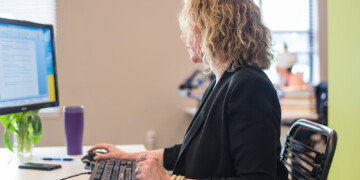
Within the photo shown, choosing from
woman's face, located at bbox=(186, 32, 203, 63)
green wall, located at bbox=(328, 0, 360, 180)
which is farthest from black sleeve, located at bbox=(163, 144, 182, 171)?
green wall, located at bbox=(328, 0, 360, 180)

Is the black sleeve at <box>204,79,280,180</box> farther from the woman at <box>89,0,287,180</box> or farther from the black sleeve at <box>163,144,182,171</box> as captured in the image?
the black sleeve at <box>163,144,182,171</box>

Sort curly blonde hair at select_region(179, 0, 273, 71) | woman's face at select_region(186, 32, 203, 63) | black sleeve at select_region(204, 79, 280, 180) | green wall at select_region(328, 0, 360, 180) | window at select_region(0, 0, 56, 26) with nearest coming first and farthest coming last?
1. black sleeve at select_region(204, 79, 280, 180)
2. curly blonde hair at select_region(179, 0, 273, 71)
3. woman's face at select_region(186, 32, 203, 63)
4. green wall at select_region(328, 0, 360, 180)
5. window at select_region(0, 0, 56, 26)

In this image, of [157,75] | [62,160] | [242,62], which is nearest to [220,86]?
[242,62]

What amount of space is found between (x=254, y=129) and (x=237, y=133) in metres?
0.05

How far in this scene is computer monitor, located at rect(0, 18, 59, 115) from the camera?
4.48 feet

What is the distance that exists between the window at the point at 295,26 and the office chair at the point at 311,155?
3775mm

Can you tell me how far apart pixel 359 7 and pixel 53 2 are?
2705mm

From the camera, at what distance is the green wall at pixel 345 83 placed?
1637 millimetres

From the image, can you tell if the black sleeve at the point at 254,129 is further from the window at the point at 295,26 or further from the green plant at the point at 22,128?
the window at the point at 295,26

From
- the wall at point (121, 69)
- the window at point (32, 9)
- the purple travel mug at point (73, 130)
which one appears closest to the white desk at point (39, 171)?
the purple travel mug at point (73, 130)

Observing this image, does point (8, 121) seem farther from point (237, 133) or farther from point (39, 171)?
point (237, 133)

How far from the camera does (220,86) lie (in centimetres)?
121

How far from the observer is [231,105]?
1.06m

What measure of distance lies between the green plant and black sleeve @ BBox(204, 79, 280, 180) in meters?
0.88
